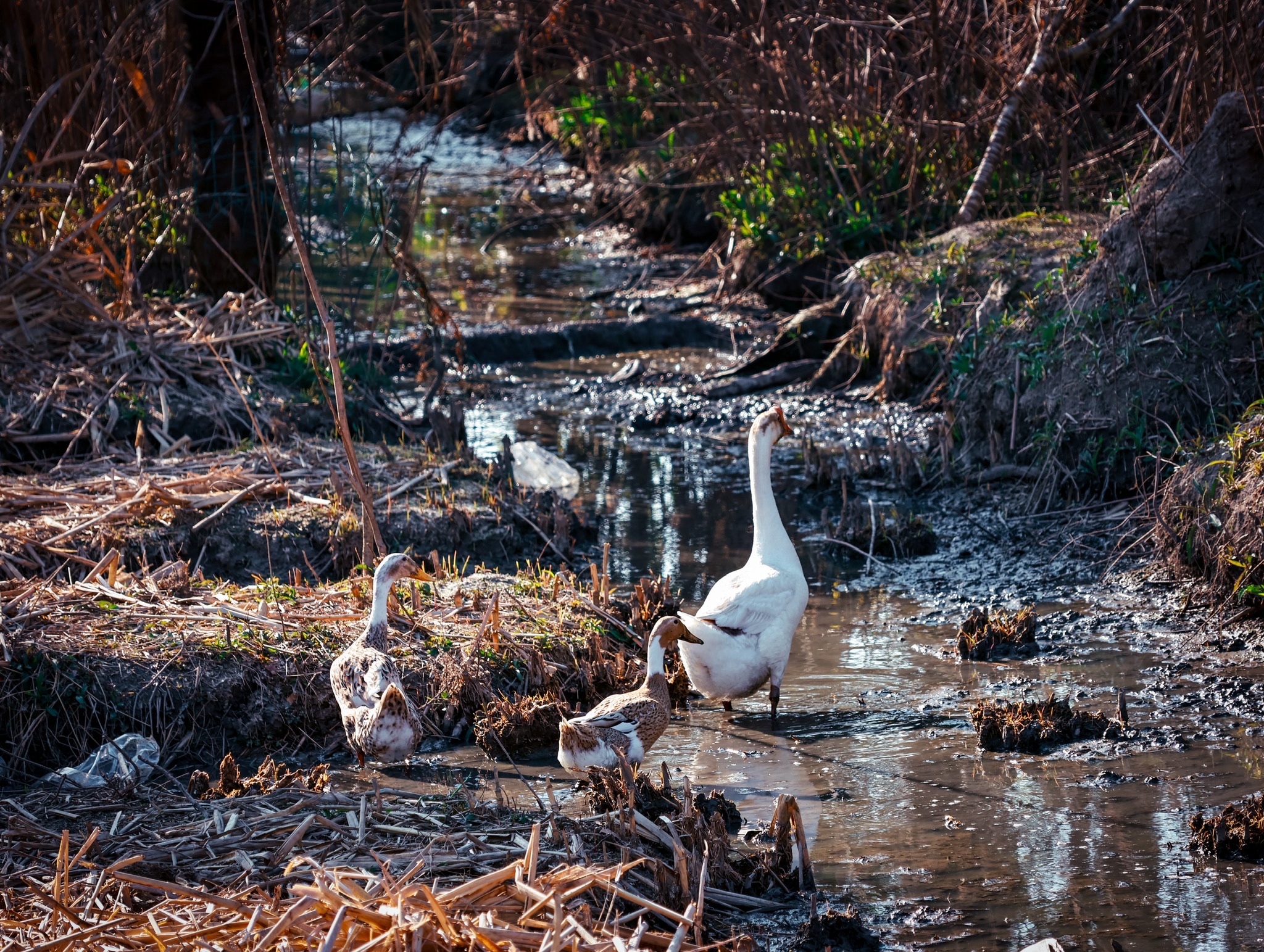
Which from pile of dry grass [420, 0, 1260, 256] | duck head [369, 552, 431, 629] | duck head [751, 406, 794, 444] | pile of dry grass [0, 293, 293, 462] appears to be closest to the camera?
duck head [369, 552, 431, 629]

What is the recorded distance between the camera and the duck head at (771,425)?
22.7 feet

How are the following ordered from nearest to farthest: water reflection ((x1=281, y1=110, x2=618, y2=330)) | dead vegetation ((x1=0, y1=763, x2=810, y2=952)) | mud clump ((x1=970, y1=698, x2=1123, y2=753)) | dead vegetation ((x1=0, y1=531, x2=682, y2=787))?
dead vegetation ((x1=0, y1=763, x2=810, y2=952)), mud clump ((x1=970, y1=698, x2=1123, y2=753)), dead vegetation ((x1=0, y1=531, x2=682, y2=787)), water reflection ((x1=281, y1=110, x2=618, y2=330))

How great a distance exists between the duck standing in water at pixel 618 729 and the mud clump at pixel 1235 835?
2.05m

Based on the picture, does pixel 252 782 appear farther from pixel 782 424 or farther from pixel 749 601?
pixel 782 424

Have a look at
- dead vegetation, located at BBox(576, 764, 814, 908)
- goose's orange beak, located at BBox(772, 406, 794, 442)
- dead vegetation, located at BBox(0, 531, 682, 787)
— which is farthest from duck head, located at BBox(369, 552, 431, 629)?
goose's orange beak, located at BBox(772, 406, 794, 442)

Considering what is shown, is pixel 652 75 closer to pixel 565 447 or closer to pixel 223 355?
pixel 565 447

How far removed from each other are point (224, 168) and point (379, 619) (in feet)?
21.5

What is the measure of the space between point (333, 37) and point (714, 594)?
6.32 metres

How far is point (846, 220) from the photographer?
1256cm

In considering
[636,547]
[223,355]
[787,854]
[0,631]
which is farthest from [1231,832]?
[223,355]

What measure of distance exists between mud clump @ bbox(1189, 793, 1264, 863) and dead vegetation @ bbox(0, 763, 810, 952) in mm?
1444

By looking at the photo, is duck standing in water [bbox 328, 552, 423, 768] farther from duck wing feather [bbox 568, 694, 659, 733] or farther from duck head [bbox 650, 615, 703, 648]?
duck head [bbox 650, 615, 703, 648]

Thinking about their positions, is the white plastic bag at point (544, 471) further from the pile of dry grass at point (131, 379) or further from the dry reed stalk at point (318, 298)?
the dry reed stalk at point (318, 298)

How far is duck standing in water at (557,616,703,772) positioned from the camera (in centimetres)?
503
